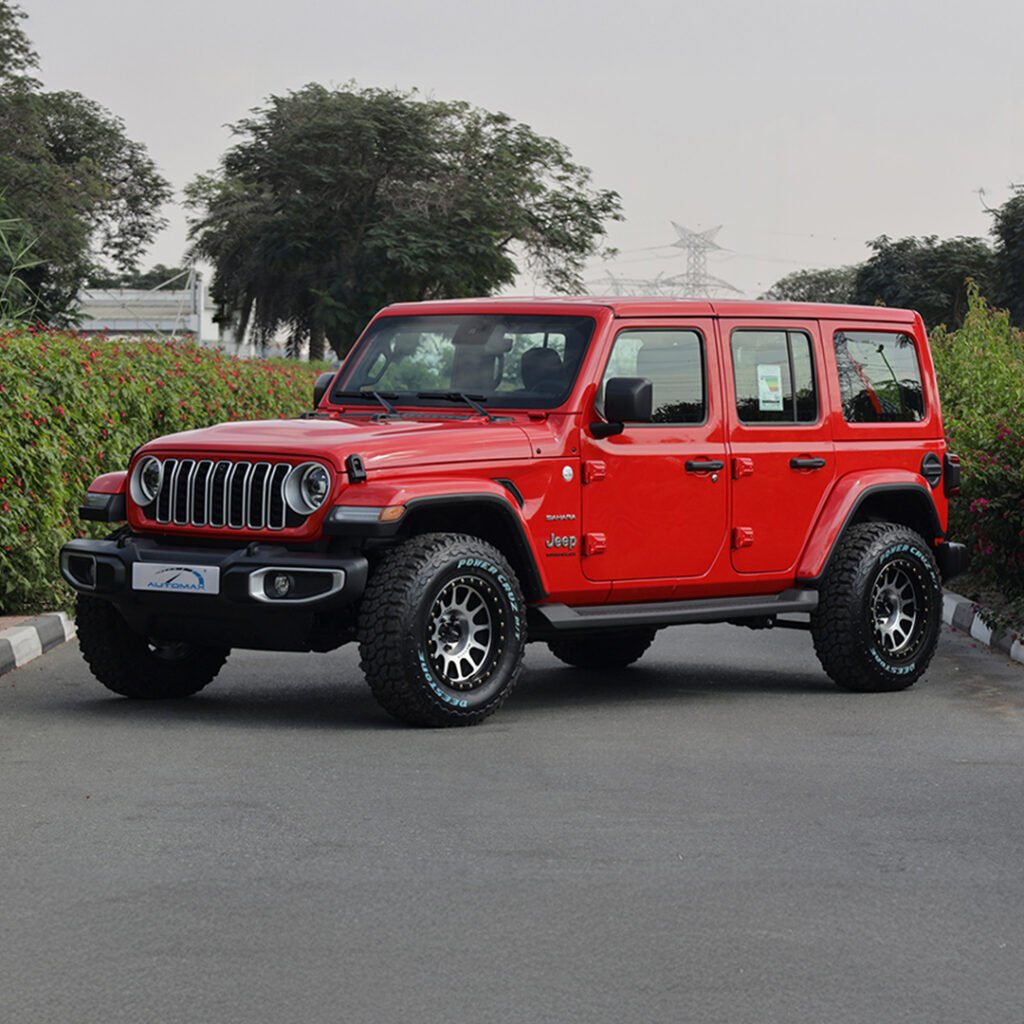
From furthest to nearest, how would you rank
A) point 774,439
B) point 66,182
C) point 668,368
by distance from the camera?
point 66,182, point 774,439, point 668,368

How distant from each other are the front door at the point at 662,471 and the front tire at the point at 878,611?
0.83 meters

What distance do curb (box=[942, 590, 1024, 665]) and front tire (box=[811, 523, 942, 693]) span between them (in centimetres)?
150

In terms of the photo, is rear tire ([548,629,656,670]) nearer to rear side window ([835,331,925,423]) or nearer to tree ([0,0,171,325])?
rear side window ([835,331,925,423])

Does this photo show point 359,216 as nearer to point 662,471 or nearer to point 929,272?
point 929,272

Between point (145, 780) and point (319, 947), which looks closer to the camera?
point (319, 947)

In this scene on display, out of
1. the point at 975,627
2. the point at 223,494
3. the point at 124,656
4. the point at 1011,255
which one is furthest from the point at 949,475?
the point at 1011,255

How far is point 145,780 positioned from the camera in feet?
26.4

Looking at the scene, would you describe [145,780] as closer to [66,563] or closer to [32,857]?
[32,857]

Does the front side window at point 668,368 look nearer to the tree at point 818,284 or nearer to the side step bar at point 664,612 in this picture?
the side step bar at point 664,612

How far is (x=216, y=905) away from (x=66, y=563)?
14.2ft

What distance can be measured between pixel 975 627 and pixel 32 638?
6.14 meters

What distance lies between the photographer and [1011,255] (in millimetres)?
80625

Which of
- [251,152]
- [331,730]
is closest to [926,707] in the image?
[331,730]

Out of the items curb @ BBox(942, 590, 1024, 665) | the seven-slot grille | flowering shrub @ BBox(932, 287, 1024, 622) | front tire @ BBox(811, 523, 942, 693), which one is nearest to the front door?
front tire @ BBox(811, 523, 942, 693)
